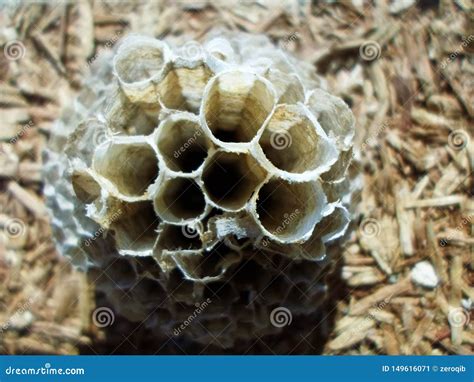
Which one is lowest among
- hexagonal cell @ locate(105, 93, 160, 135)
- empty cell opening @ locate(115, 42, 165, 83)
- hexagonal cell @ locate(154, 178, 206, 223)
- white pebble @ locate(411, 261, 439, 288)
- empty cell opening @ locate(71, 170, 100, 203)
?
white pebble @ locate(411, 261, 439, 288)

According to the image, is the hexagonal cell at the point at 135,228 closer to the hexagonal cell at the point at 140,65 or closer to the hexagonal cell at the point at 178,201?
the hexagonal cell at the point at 178,201

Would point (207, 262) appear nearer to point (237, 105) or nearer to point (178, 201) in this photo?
point (178, 201)

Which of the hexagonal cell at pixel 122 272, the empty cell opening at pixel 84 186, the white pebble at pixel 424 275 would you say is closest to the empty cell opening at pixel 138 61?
the empty cell opening at pixel 84 186

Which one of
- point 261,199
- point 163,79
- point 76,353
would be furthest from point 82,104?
point 76,353

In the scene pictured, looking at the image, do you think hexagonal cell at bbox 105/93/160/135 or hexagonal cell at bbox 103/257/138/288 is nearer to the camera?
hexagonal cell at bbox 105/93/160/135

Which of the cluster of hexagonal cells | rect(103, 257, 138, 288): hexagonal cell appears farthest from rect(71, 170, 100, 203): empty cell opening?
rect(103, 257, 138, 288): hexagonal cell

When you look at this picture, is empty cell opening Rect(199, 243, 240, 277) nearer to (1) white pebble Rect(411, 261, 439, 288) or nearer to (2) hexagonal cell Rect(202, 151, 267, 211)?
(2) hexagonal cell Rect(202, 151, 267, 211)

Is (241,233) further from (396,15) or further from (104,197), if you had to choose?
(396,15)

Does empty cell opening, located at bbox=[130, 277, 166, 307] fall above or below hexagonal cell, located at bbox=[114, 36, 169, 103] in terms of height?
below
